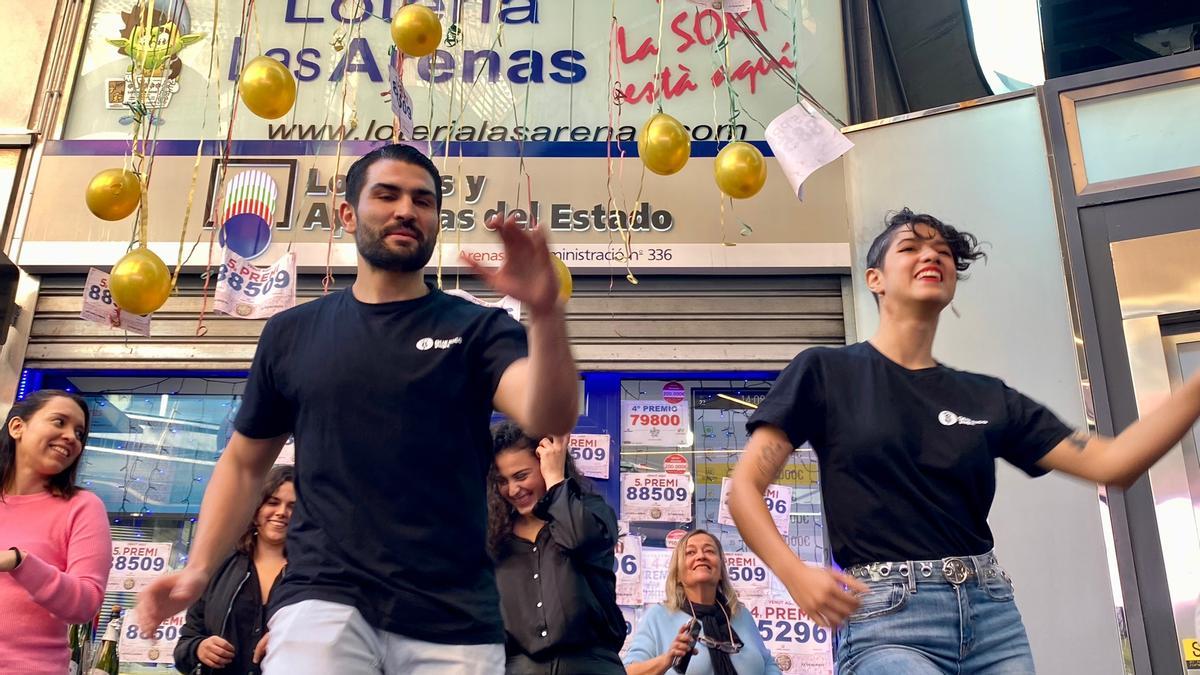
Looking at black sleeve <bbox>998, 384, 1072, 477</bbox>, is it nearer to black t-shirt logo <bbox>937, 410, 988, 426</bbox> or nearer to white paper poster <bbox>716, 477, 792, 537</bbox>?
black t-shirt logo <bbox>937, 410, 988, 426</bbox>

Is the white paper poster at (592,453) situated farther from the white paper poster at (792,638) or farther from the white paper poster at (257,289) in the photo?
the white paper poster at (257,289)

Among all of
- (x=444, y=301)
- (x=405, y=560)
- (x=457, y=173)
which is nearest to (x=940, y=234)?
(x=444, y=301)

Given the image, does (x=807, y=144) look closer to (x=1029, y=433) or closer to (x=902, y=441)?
(x=1029, y=433)

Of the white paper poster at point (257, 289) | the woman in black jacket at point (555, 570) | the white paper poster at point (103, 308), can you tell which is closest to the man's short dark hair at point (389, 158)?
the woman in black jacket at point (555, 570)

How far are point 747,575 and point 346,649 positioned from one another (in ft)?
14.6

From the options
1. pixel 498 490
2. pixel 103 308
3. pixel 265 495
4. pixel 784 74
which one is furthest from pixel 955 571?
pixel 784 74

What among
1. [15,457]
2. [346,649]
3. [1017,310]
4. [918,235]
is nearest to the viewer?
[346,649]

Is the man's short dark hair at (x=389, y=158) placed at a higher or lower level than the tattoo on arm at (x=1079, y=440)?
higher

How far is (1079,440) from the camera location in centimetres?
245

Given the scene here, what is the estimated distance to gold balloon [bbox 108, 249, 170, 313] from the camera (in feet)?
15.3

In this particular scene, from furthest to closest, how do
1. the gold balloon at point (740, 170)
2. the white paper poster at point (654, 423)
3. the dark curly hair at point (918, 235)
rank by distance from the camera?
1. the white paper poster at point (654, 423)
2. the gold balloon at point (740, 170)
3. the dark curly hair at point (918, 235)

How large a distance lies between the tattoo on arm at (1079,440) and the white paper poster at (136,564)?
A: 548cm

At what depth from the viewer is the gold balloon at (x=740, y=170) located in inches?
195

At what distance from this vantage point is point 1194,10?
23.6 feet
